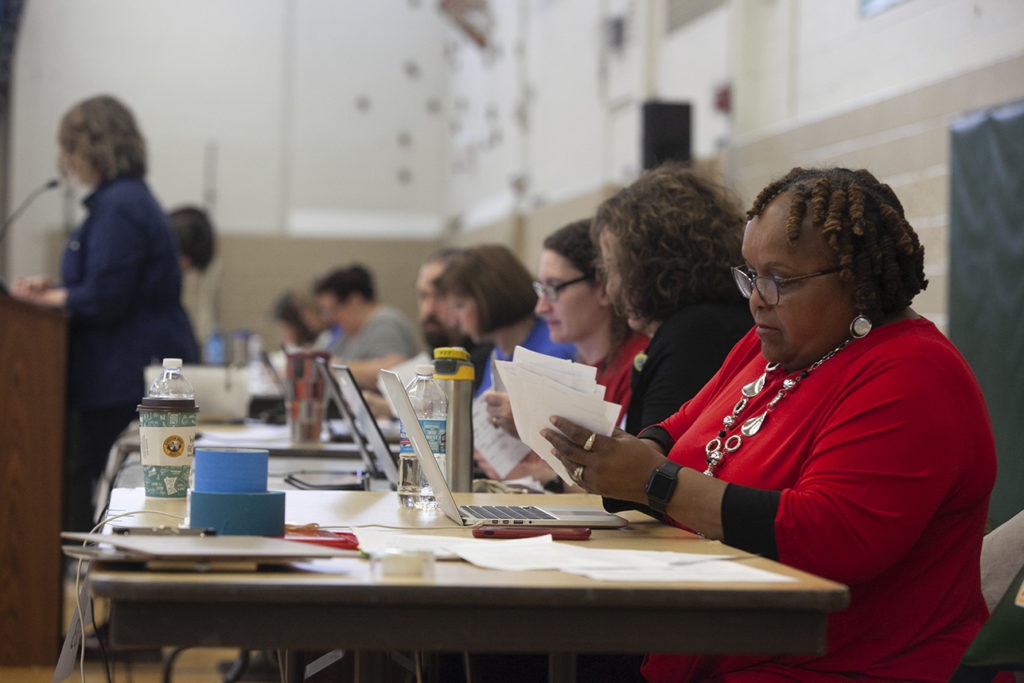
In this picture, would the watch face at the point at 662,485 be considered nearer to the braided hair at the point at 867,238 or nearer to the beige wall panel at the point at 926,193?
the braided hair at the point at 867,238

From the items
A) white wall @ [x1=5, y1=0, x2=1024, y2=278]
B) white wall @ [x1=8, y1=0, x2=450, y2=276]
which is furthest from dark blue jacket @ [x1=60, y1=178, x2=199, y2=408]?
white wall @ [x1=8, y1=0, x2=450, y2=276]

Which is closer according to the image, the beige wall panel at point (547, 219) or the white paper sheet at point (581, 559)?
the white paper sheet at point (581, 559)

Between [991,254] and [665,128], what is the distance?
199 centimetres

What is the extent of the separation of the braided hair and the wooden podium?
2551 millimetres

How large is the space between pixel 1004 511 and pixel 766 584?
5.16 ft

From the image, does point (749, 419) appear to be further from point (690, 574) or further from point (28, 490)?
point (28, 490)

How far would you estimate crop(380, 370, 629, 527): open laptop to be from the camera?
1495 mm

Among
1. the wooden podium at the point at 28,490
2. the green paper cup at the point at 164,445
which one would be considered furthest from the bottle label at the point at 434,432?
the wooden podium at the point at 28,490

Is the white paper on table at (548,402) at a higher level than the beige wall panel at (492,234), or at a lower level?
lower

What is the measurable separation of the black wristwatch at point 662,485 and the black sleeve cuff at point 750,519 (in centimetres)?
8

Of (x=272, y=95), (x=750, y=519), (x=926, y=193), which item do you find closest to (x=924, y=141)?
(x=926, y=193)

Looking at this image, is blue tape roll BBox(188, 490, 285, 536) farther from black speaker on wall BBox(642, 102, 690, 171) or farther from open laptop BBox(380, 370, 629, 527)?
black speaker on wall BBox(642, 102, 690, 171)

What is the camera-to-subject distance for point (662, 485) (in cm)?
141

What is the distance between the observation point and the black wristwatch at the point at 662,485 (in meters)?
1.41
